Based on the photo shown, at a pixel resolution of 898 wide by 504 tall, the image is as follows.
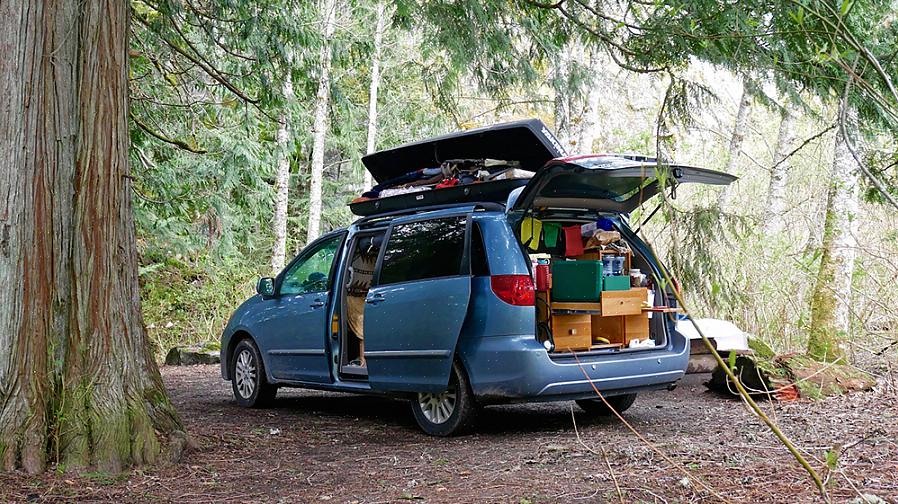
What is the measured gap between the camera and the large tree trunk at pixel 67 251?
516 cm

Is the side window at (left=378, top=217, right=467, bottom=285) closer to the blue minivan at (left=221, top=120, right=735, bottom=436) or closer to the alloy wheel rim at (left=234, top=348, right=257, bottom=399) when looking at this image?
the blue minivan at (left=221, top=120, right=735, bottom=436)

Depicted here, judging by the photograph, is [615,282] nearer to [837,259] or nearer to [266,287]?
[266,287]

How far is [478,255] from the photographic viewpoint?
21.0ft

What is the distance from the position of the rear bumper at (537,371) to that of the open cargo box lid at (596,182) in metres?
1.08

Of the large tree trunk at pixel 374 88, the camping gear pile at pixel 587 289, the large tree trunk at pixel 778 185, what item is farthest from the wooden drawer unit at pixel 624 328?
the large tree trunk at pixel 374 88

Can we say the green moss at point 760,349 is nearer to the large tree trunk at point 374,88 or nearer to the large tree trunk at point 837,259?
the large tree trunk at point 837,259

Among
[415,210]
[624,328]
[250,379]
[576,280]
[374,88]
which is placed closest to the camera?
[576,280]

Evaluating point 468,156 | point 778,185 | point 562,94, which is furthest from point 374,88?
point 468,156

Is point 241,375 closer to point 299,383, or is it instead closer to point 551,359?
point 299,383

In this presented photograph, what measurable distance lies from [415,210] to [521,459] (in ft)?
8.36

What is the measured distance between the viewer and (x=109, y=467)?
517 centimetres

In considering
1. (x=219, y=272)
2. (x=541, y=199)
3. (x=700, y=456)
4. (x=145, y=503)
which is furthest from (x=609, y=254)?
(x=219, y=272)

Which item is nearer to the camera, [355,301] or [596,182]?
[596,182]

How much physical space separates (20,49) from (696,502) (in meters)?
4.69
